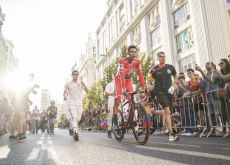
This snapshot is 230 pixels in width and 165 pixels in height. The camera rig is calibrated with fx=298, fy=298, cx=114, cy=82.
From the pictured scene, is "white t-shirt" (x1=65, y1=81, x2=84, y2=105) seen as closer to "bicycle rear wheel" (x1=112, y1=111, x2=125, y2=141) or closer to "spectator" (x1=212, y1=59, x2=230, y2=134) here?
"bicycle rear wheel" (x1=112, y1=111, x2=125, y2=141)

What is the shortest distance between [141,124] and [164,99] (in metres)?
1.33

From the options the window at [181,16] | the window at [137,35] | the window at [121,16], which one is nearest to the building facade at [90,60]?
the window at [121,16]

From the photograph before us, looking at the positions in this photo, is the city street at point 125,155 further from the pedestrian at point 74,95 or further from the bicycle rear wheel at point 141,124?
the pedestrian at point 74,95

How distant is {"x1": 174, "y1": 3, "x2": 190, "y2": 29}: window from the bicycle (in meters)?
21.3

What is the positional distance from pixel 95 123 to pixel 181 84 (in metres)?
13.4

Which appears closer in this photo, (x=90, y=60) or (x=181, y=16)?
(x=181, y=16)

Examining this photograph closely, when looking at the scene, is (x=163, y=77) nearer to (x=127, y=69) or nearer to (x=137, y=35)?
(x=127, y=69)

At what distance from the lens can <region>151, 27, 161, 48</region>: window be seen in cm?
3303

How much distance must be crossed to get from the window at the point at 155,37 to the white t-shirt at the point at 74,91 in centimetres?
2460

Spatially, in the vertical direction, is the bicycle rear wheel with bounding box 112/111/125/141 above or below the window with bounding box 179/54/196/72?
below

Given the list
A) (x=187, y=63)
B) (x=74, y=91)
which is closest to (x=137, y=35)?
(x=187, y=63)

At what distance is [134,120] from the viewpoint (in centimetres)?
629

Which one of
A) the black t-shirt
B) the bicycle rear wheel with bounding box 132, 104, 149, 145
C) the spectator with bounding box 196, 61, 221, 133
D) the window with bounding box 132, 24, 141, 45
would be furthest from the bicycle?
the window with bounding box 132, 24, 141, 45

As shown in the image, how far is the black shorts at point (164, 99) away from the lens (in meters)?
6.95
